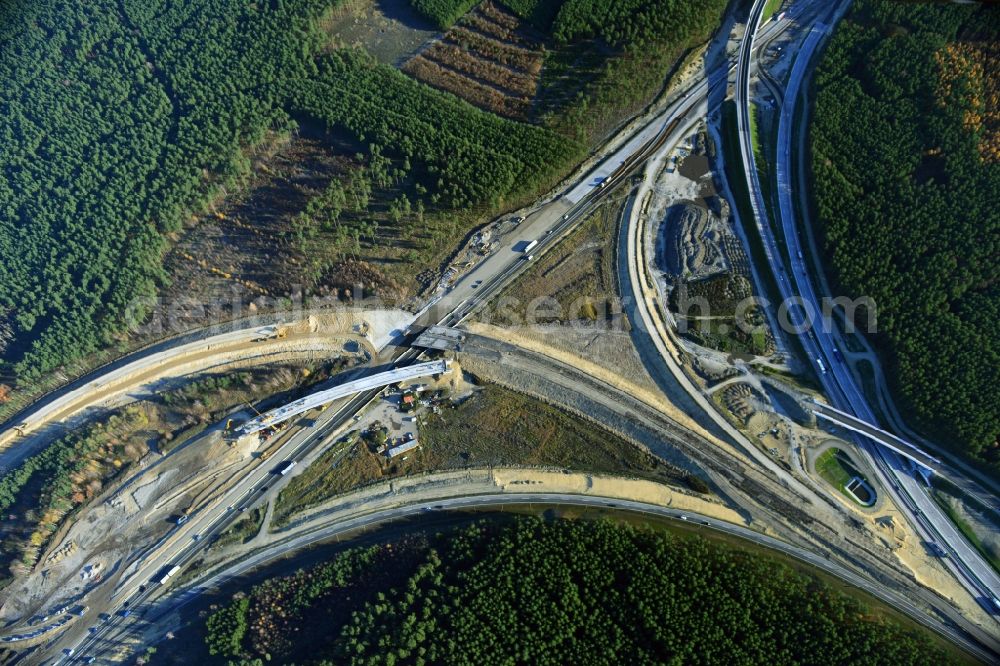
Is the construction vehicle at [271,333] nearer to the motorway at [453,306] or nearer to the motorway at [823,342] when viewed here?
the motorway at [453,306]

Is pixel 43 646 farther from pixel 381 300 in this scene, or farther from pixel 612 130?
pixel 612 130

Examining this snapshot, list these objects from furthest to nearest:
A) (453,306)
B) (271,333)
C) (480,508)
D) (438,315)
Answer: (271,333) < (453,306) < (438,315) < (480,508)

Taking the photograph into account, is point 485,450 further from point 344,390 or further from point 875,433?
point 875,433

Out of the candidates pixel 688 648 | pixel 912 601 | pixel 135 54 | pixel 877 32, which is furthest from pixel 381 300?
pixel 877 32

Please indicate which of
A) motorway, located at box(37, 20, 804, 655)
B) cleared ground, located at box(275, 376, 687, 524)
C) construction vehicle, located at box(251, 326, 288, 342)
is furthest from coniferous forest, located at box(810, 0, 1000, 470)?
construction vehicle, located at box(251, 326, 288, 342)

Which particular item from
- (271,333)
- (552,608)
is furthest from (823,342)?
(271,333)

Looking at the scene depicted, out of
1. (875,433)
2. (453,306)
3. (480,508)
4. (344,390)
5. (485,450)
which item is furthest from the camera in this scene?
(453,306)
